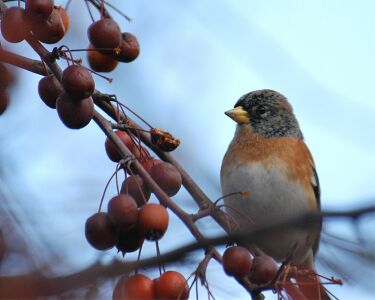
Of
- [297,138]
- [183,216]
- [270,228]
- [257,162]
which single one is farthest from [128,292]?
[297,138]

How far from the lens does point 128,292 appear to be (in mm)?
2002

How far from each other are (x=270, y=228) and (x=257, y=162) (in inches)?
150

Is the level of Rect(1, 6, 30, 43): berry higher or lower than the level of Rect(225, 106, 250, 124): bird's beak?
higher

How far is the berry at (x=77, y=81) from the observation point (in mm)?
2365

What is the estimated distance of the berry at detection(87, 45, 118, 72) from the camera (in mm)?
3105

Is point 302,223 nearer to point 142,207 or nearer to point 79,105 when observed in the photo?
point 142,207

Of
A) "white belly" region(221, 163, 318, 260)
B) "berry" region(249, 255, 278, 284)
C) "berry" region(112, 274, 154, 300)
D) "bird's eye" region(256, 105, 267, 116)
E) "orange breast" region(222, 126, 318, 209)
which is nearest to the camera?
"berry" region(112, 274, 154, 300)

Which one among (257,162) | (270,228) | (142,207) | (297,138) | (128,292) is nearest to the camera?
(270,228)

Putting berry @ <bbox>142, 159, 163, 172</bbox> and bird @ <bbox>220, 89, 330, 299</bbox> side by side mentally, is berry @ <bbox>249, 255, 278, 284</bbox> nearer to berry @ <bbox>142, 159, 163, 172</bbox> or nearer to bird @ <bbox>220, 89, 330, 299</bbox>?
berry @ <bbox>142, 159, 163, 172</bbox>

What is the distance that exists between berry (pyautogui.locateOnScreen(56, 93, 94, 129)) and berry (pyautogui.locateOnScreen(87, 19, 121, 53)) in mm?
324

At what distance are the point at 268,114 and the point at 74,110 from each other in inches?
127

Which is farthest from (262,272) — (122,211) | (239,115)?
(239,115)

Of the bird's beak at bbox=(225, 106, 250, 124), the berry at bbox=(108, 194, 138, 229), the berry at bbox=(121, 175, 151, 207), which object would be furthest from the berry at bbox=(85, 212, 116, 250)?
the bird's beak at bbox=(225, 106, 250, 124)

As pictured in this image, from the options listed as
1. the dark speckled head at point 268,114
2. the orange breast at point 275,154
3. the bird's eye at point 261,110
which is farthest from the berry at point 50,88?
the bird's eye at point 261,110
